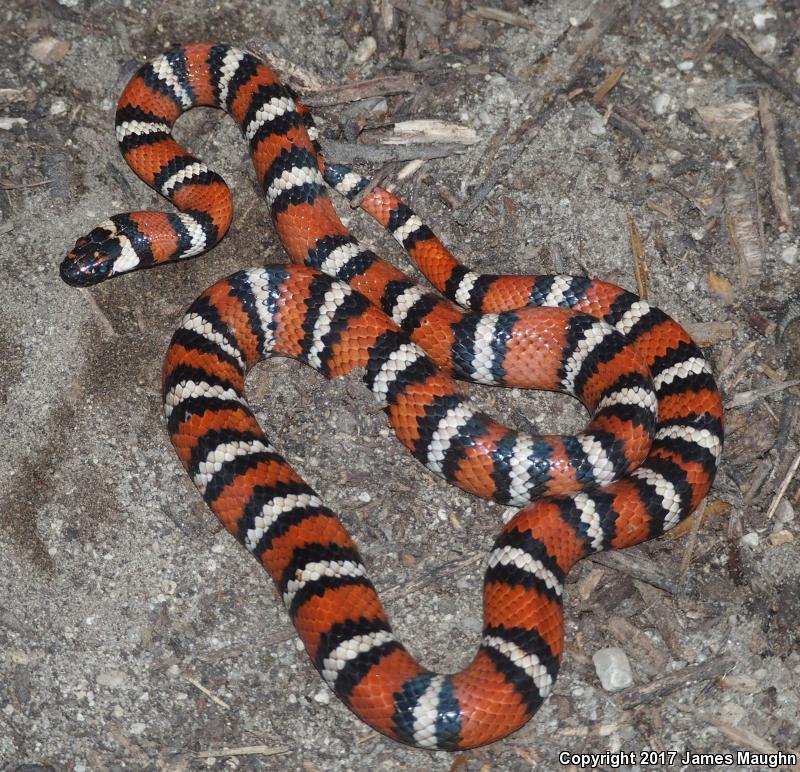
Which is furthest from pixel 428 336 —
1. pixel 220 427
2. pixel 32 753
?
pixel 32 753

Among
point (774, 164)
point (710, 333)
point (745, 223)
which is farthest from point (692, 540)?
point (774, 164)

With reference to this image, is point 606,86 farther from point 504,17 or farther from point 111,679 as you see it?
point 111,679

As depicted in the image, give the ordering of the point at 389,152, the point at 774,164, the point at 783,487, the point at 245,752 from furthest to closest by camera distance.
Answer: the point at 389,152, the point at 774,164, the point at 783,487, the point at 245,752

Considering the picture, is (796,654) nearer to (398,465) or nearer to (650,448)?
(650,448)

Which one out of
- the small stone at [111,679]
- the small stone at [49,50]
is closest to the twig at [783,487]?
the small stone at [111,679]

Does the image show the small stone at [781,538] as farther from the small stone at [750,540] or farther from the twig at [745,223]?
the twig at [745,223]

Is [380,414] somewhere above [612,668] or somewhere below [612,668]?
above

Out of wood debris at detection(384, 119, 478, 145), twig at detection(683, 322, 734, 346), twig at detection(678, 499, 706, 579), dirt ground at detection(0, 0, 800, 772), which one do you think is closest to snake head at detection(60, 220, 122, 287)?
dirt ground at detection(0, 0, 800, 772)
